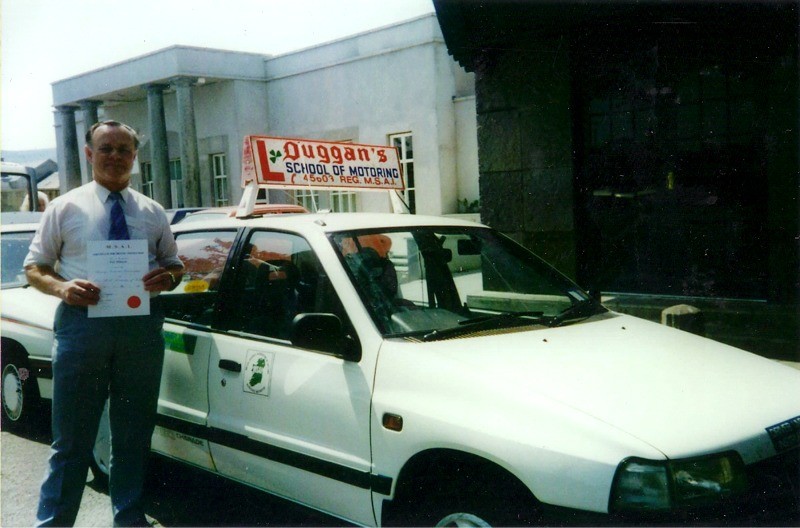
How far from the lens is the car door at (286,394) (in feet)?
9.19

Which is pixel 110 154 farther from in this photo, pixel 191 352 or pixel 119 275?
pixel 191 352

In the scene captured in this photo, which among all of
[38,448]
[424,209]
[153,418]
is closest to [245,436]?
[153,418]

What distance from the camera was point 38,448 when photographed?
16.9 feet

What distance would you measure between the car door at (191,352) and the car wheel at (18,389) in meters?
2.11

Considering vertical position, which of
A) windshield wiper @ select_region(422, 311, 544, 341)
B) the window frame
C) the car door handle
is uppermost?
the window frame

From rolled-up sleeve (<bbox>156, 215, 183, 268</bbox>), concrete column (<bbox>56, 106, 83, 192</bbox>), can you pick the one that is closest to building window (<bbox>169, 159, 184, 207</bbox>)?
concrete column (<bbox>56, 106, 83, 192</bbox>)

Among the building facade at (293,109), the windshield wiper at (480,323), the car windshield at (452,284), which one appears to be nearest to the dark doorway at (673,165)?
the car windshield at (452,284)

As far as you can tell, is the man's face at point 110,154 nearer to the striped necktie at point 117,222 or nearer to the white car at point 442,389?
the striped necktie at point 117,222

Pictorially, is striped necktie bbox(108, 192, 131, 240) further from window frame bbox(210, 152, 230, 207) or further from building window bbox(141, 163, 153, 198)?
building window bbox(141, 163, 153, 198)

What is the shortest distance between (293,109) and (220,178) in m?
3.48

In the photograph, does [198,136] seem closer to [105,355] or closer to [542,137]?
[542,137]

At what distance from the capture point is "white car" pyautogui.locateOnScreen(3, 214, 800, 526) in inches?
87.2

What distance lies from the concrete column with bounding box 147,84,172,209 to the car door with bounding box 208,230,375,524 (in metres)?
18.9

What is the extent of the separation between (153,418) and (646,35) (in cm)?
599
